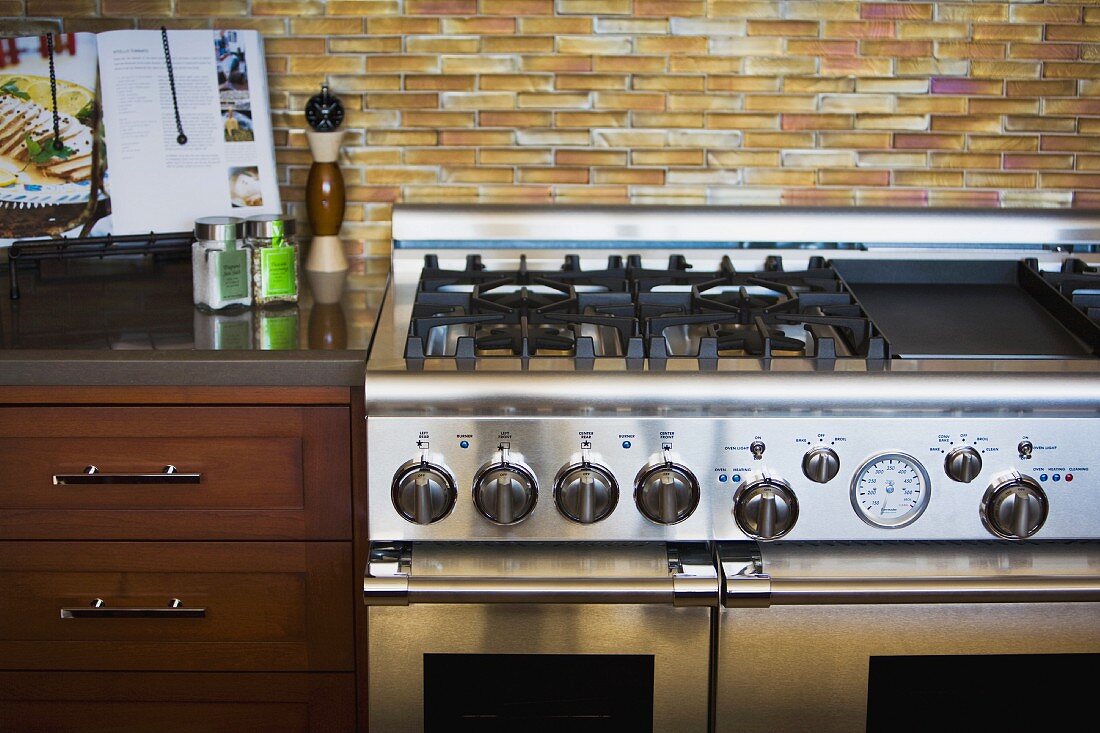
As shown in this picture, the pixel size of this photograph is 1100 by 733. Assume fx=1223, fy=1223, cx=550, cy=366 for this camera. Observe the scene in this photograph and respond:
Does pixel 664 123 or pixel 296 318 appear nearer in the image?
pixel 296 318

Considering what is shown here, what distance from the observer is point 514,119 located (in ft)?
7.36

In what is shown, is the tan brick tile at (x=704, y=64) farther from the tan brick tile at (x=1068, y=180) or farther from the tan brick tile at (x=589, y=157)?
the tan brick tile at (x=1068, y=180)

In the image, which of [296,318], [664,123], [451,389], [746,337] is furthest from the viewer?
[664,123]

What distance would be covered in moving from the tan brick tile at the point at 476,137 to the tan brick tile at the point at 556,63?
0.12 metres

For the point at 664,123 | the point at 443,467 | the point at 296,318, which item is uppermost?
the point at 664,123

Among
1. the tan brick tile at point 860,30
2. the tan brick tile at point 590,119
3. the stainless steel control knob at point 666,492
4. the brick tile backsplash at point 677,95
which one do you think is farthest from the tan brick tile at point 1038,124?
the stainless steel control knob at point 666,492

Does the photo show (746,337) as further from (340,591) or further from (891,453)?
(340,591)

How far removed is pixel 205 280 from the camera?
1.85 metres

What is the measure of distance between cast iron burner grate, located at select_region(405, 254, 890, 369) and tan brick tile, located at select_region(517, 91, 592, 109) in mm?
342

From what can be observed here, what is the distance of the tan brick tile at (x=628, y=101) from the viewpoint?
2.23 metres

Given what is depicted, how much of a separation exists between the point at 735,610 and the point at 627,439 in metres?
0.25

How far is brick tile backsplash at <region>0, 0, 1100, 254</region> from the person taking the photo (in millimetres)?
2203

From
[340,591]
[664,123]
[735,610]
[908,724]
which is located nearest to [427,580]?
[340,591]

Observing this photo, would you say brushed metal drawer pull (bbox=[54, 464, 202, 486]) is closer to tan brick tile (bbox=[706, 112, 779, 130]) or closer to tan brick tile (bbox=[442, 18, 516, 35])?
tan brick tile (bbox=[442, 18, 516, 35])
